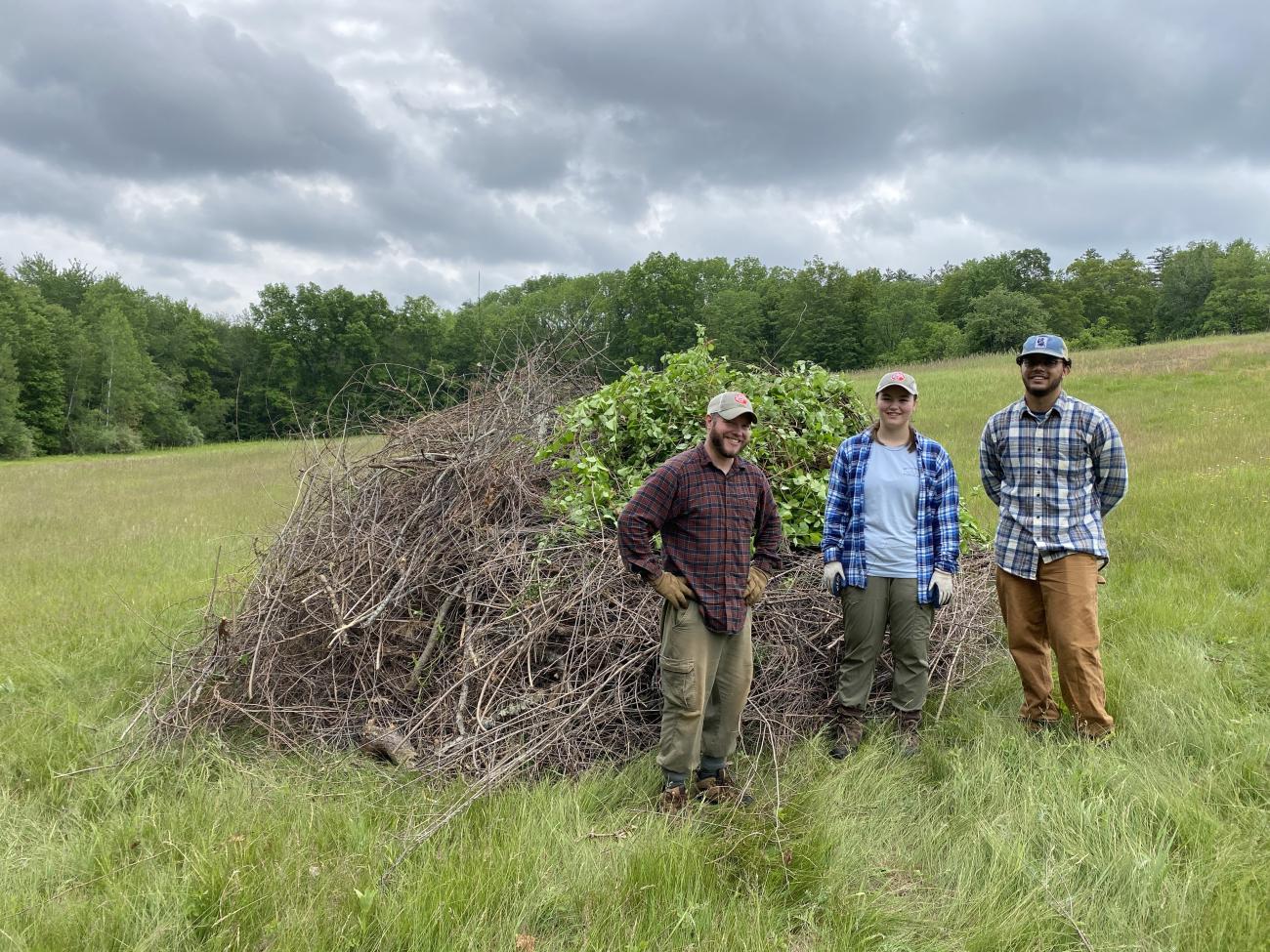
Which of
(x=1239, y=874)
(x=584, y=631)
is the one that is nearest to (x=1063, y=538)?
(x=1239, y=874)

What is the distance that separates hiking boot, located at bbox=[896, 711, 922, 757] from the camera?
4.05m

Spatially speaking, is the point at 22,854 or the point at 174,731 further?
the point at 174,731

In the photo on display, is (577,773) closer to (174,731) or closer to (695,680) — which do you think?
(695,680)

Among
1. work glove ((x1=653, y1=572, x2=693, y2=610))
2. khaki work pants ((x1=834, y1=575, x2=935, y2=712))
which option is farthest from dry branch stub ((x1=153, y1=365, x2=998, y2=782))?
work glove ((x1=653, y1=572, x2=693, y2=610))

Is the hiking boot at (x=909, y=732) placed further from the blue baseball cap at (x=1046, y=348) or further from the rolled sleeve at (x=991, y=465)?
the blue baseball cap at (x=1046, y=348)

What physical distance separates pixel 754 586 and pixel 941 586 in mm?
1089

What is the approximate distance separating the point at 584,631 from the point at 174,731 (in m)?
2.54

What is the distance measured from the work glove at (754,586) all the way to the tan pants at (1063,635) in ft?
5.08

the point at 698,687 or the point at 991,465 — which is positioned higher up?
the point at 991,465

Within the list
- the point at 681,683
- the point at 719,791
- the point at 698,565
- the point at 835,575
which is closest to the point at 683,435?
the point at 835,575

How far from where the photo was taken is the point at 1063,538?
152 inches

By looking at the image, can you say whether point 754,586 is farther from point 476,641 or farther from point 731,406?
point 476,641

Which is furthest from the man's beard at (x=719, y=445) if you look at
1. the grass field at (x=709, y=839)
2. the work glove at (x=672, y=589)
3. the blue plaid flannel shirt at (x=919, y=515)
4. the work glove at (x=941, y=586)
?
the grass field at (x=709, y=839)

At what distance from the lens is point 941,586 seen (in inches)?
154
